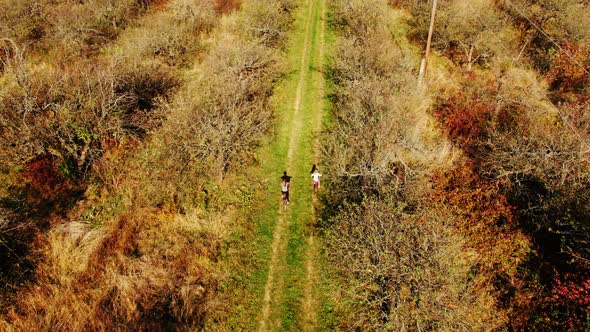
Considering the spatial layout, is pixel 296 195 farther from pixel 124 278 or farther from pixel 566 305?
pixel 566 305

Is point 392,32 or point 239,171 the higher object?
point 392,32

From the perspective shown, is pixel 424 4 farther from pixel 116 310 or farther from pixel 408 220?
pixel 116 310

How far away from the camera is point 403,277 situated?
11.9 m

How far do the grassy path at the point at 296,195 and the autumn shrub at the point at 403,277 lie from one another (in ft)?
5.87

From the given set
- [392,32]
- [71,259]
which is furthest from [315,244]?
[392,32]

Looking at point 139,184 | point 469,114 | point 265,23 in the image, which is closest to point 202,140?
point 139,184

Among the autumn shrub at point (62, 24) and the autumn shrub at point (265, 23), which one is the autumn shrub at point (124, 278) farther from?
the autumn shrub at point (265, 23)

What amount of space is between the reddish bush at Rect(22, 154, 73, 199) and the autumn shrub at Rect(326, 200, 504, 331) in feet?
46.6

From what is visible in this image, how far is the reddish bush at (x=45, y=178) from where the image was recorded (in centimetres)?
1780

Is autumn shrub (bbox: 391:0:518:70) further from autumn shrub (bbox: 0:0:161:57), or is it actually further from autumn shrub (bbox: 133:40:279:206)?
autumn shrub (bbox: 0:0:161:57)

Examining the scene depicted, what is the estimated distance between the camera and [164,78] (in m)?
25.4

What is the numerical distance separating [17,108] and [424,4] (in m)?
32.0

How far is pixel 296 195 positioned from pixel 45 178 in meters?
12.7

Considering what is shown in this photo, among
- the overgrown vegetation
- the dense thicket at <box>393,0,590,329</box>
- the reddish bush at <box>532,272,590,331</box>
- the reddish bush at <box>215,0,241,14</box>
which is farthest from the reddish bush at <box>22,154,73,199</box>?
the reddish bush at <box>215,0,241,14</box>
